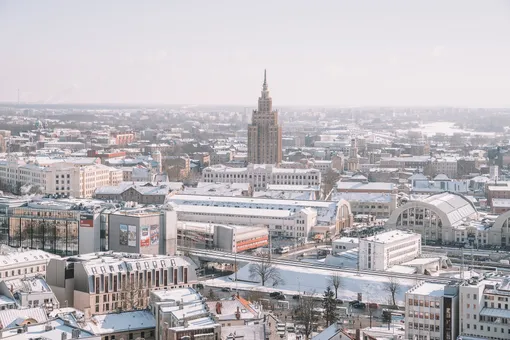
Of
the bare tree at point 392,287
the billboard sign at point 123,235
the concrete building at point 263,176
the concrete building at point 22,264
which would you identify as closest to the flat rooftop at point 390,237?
the bare tree at point 392,287

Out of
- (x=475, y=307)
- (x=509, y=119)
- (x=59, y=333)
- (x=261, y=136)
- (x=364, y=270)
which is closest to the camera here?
(x=59, y=333)

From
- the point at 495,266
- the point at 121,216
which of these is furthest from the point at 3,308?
the point at 495,266

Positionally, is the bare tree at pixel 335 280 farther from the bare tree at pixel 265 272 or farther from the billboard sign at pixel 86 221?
the billboard sign at pixel 86 221

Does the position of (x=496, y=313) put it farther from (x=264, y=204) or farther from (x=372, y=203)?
(x=372, y=203)

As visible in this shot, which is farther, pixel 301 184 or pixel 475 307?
pixel 301 184

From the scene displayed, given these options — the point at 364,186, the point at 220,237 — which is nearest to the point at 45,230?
the point at 220,237

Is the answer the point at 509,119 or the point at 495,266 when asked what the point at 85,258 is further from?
the point at 509,119
